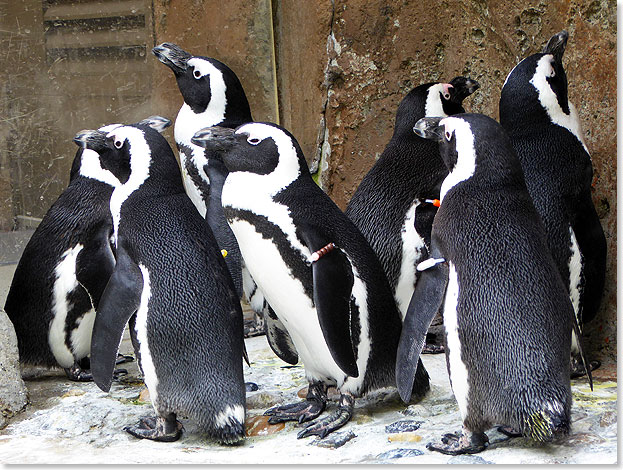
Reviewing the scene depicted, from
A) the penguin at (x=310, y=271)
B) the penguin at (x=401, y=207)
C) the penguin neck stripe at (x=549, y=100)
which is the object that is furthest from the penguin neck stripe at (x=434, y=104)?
the penguin at (x=310, y=271)

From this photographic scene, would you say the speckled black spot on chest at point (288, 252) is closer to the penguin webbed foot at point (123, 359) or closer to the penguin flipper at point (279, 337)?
the penguin flipper at point (279, 337)

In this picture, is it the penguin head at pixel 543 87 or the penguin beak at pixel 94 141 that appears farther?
the penguin head at pixel 543 87

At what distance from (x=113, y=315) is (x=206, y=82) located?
133 centimetres

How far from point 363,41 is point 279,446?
6.11 ft

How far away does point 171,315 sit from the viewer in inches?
92.0

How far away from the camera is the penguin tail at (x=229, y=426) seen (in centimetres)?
230

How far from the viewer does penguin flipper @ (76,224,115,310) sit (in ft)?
9.48

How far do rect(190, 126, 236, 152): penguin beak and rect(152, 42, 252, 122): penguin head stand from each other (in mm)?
888

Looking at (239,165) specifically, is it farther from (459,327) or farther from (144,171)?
(459,327)

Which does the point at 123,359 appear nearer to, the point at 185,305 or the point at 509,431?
the point at 185,305

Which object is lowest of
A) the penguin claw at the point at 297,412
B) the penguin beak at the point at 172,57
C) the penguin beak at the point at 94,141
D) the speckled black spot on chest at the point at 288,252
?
the penguin claw at the point at 297,412

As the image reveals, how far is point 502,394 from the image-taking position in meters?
2.04

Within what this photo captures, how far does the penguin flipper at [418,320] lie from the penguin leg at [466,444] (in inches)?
6.4

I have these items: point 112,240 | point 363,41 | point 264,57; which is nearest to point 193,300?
point 112,240
